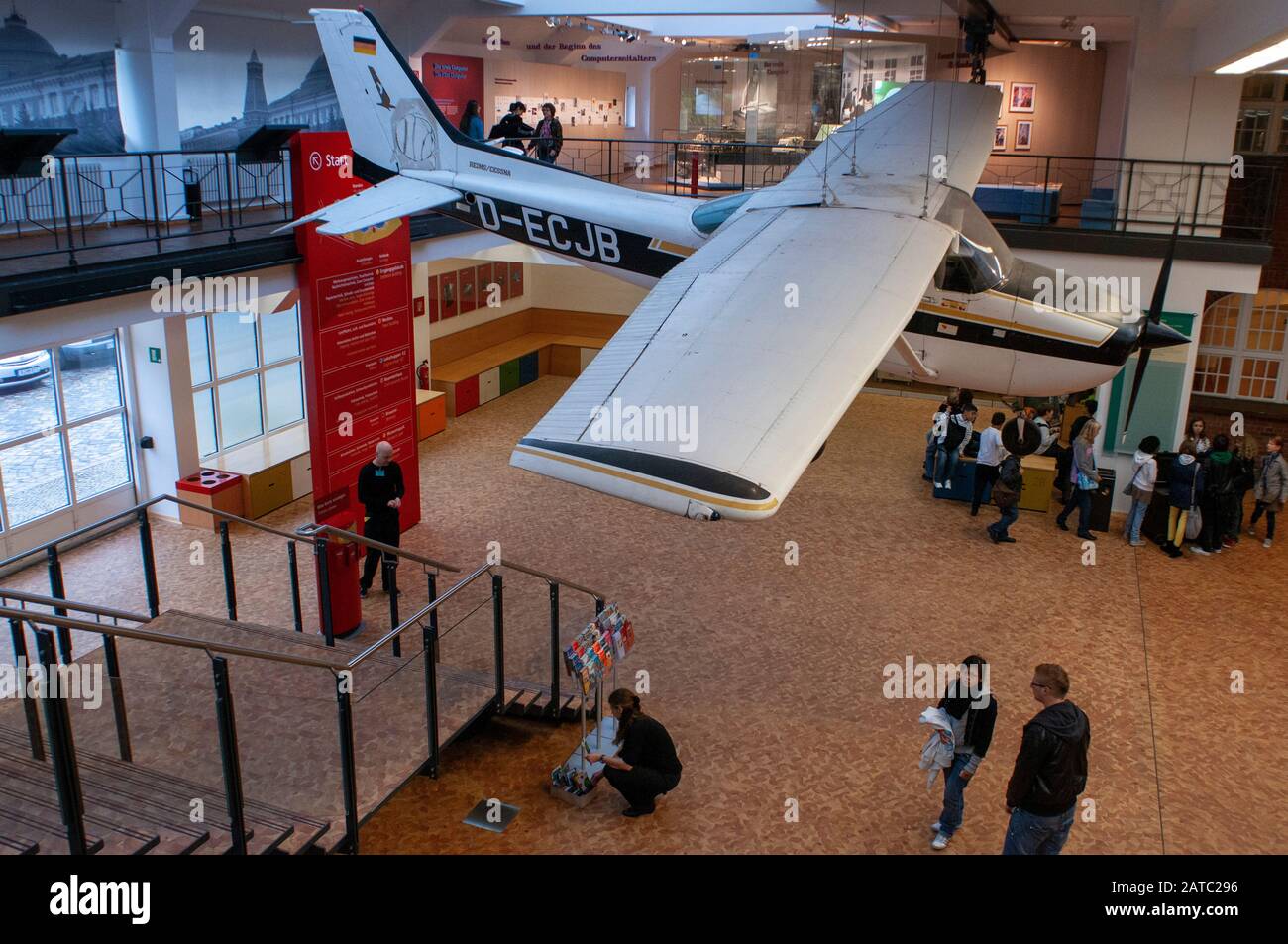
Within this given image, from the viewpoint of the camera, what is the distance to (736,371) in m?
4.79

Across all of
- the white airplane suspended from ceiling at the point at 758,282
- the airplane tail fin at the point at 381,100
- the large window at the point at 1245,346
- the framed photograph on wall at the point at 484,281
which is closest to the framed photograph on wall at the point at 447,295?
the framed photograph on wall at the point at 484,281

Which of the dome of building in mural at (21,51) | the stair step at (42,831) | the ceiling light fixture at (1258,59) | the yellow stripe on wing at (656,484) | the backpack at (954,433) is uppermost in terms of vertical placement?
the dome of building in mural at (21,51)

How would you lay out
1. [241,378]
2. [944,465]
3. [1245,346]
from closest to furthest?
[241,378] → [944,465] → [1245,346]

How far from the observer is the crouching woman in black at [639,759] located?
695cm

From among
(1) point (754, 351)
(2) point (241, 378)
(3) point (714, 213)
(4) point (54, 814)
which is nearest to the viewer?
(4) point (54, 814)

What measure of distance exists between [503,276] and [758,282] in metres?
14.0

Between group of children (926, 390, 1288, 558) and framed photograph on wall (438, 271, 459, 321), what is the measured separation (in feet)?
29.8

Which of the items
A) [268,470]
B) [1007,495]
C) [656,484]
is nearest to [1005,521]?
[1007,495]

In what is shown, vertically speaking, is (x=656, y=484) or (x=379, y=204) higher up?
(x=379, y=204)

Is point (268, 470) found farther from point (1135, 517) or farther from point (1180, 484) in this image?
point (1180, 484)

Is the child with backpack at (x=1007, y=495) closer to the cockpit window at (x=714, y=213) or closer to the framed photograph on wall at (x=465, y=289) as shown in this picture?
the cockpit window at (x=714, y=213)

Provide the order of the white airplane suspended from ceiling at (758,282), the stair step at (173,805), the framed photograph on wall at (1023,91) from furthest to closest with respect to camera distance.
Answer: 1. the framed photograph on wall at (1023,91)
2. the stair step at (173,805)
3. the white airplane suspended from ceiling at (758,282)

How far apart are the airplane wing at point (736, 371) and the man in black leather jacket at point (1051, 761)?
6.47 ft
